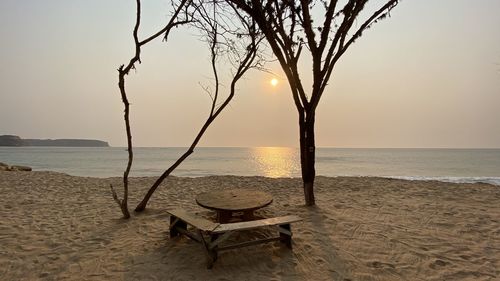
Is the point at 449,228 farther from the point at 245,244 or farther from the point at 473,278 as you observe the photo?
the point at 245,244

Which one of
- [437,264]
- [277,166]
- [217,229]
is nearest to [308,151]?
[437,264]

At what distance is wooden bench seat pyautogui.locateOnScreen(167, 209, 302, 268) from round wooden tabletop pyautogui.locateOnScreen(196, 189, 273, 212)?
0.48 meters

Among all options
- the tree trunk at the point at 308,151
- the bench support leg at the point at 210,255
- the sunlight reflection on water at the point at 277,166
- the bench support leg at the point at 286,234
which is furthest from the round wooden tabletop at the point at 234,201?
the sunlight reflection on water at the point at 277,166

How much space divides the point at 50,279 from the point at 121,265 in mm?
796

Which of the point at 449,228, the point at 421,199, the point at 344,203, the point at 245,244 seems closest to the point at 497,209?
the point at 421,199

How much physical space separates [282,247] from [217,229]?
46.0 inches

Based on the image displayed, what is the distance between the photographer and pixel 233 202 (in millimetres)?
5641

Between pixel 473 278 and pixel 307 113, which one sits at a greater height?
pixel 307 113

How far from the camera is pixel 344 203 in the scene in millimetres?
8156

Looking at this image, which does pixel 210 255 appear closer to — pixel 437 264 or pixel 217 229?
pixel 217 229

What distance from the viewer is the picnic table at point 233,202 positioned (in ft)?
17.4

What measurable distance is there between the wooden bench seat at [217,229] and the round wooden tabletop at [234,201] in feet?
1.58

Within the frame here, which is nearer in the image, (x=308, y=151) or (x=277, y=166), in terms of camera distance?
(x=308, y=151)

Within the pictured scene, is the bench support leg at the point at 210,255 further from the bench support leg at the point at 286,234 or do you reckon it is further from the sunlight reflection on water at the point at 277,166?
the sunlight reflection on water at the point at 277,166
